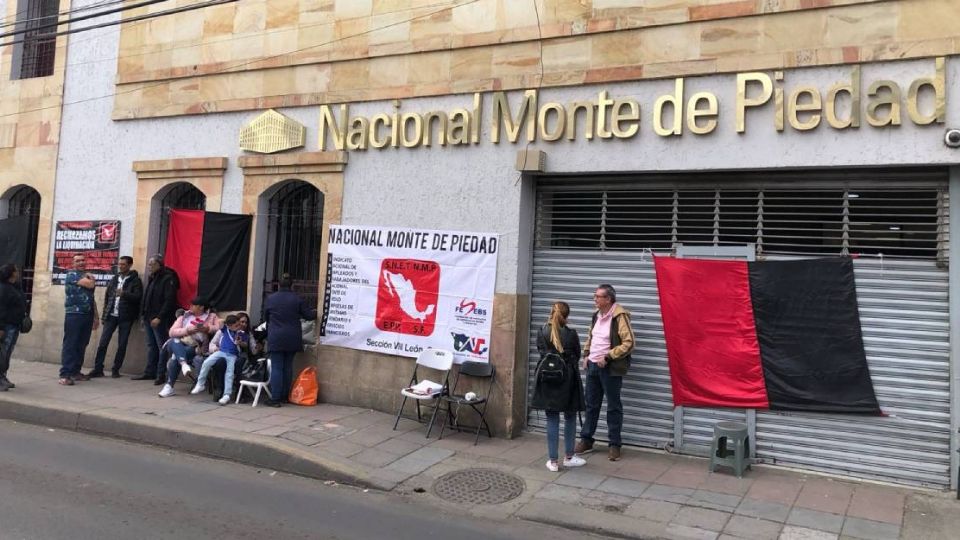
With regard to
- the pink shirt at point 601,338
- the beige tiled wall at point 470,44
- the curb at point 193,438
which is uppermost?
the beige tiled wall at point 470,44

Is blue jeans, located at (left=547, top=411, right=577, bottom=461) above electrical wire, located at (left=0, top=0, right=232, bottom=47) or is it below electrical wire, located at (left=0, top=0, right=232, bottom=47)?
below

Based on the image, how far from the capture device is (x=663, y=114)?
6988 millimetres

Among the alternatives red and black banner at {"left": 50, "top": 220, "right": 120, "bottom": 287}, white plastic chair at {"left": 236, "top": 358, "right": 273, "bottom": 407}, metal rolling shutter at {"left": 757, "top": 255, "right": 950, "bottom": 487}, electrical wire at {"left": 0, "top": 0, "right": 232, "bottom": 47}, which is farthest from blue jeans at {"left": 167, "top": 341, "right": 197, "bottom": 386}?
metal rolling shutter at {"left": 757, "top": 255, "right": 950, "bottom": 487}

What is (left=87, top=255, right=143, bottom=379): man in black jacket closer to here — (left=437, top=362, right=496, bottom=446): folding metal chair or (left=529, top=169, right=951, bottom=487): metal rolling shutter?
(left=437, top=362, right=496, bottom=446): folding metal chair

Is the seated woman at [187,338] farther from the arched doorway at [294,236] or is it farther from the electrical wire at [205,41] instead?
the electrical wire at [205,41]

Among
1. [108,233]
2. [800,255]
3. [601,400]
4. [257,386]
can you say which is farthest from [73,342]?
[800,255]

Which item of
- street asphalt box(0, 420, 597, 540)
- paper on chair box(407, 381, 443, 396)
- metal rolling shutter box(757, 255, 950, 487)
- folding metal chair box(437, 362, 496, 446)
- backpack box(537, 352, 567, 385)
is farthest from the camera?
folding metal chair box(437, 362, 496, 446)

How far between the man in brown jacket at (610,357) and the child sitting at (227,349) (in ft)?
14.6

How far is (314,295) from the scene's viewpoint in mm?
9273

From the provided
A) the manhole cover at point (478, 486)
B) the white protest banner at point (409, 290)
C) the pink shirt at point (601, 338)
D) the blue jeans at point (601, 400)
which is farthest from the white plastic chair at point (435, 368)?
the pink shirt at point (601, 338)

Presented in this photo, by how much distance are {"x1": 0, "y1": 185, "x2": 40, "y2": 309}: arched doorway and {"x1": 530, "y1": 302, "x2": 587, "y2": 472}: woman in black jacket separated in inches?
391

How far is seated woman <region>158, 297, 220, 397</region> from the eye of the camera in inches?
343

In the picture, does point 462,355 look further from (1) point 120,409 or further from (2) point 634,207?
(1) point 120,409

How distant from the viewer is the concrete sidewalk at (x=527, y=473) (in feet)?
16.9
